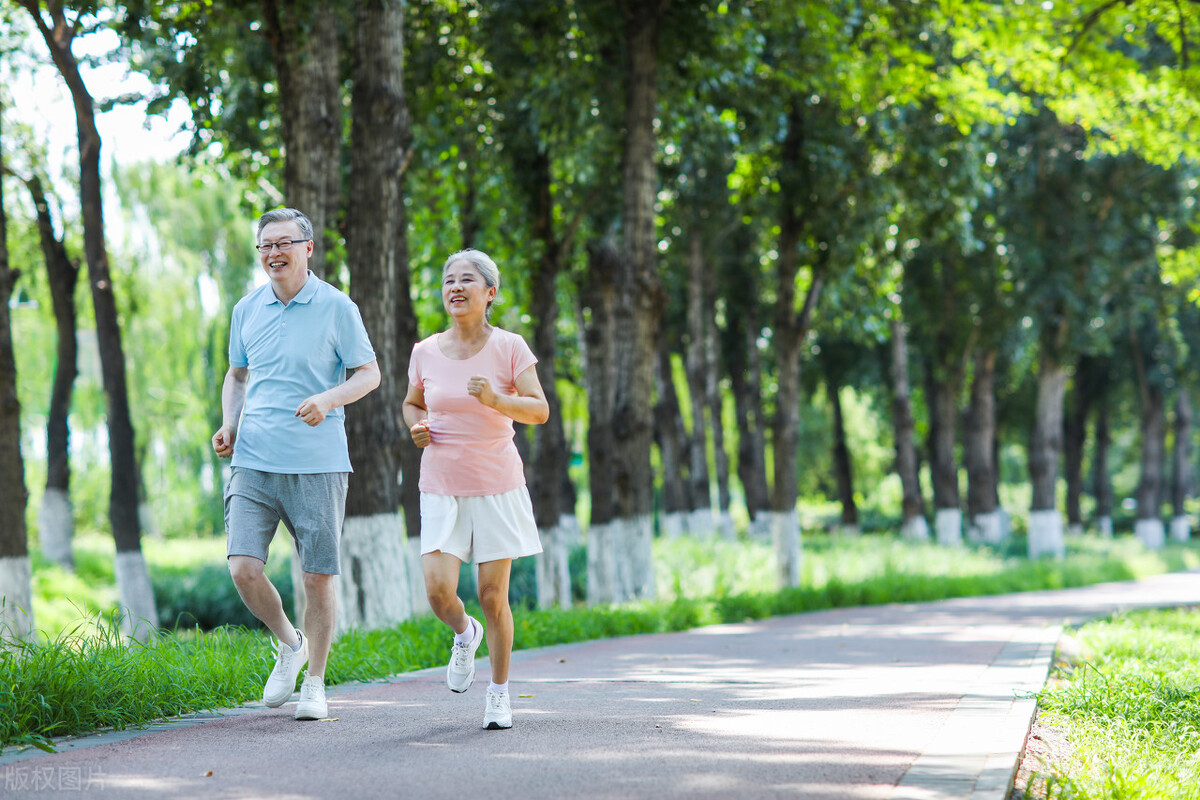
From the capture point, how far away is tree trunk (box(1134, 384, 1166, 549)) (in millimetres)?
35344

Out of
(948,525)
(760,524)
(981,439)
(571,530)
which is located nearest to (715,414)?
(760,524)

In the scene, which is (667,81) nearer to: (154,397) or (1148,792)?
(1148,792)

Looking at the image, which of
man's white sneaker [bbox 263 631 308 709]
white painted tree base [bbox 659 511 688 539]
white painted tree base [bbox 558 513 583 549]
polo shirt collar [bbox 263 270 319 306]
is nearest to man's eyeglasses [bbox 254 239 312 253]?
polo shirt collar [bbox 263 270 319 306]

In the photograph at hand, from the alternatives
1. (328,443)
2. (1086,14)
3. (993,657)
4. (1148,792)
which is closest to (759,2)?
(1086,14)

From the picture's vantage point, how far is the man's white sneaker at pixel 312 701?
5.23 metres

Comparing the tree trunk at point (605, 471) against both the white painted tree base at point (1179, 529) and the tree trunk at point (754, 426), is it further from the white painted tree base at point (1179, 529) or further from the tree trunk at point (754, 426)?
the white painted tree base at point (1179, 529)

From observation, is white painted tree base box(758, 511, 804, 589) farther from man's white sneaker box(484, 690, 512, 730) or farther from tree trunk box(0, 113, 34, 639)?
man's white sneaker box(484, 690, 512, 730)

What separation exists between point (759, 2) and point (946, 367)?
48.9 ft

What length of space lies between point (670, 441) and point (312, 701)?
2005cm

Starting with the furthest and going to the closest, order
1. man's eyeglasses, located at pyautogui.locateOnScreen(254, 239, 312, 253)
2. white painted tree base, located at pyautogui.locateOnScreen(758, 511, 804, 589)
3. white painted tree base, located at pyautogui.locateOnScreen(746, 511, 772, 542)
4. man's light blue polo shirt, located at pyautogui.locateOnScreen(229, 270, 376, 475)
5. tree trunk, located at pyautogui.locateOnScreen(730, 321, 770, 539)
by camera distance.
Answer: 1. tree trunk, located at pyautogui.locateOnScreen(730, 321, 770, 539)
2. white painted tree base, located at pyautogui.locateOnScreen(746, 511, 772, 542)
3. white painted tree base, located at pyautogui.locateOnScreen(758, 511, 804, 589)
4. man's eyeglasses, located at pyautogui.locateOnScreen(254, 239, 312, 253)
5. man's light blue polo shirt, located at pyautogui.locateOnScreen(229, 270, 376, 475)

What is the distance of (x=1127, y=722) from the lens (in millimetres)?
5285

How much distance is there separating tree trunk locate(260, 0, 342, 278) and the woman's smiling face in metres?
4.92

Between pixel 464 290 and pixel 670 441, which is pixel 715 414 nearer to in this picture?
pixel 670 441

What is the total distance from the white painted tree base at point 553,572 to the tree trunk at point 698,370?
8135mm
